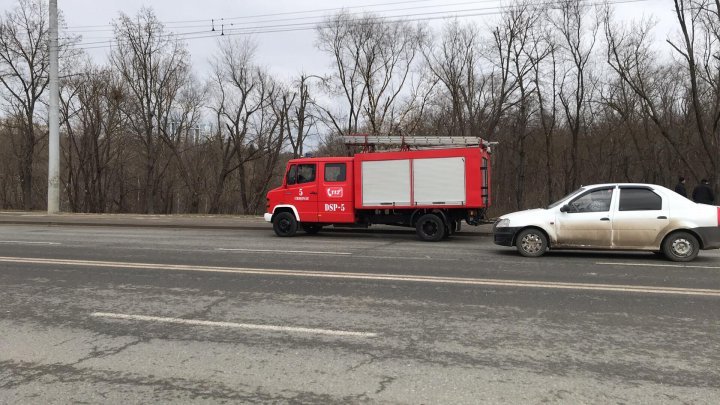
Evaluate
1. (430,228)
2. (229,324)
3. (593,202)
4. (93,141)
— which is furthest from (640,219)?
(93,141)

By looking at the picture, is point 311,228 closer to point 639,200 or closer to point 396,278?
point 396,278

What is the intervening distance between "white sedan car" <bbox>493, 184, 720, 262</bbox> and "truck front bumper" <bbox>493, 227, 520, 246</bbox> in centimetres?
2

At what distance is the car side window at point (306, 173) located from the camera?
15250mm

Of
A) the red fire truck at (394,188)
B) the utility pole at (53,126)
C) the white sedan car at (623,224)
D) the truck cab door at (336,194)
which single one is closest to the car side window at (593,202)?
the white sedan car at (623,224)

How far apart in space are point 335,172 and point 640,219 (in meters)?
8.28

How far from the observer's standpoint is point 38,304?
6.24 m

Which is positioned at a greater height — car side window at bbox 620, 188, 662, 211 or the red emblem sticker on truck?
the red emblem sticker on truck

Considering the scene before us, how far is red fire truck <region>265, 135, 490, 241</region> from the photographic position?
45.5 feet

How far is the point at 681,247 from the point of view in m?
9.78

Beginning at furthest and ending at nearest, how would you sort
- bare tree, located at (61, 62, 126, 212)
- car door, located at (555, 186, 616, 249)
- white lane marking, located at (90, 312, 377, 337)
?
bare tree, located at (61, 62, 126, 212), car door, located at (555, 186, 616, 249), white lane marking, located at (90, 312, 377, 337)

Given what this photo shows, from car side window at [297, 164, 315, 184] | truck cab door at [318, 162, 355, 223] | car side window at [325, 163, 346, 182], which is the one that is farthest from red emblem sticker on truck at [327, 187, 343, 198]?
car side window at [297, 164, 315, 184]

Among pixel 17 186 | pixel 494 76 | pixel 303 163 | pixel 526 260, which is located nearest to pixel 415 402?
pixel 526 260

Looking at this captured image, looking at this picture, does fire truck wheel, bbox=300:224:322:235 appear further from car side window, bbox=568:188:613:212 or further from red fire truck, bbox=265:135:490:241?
car side window, bbox=568:188:613:212

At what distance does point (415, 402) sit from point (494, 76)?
33.3 metres
